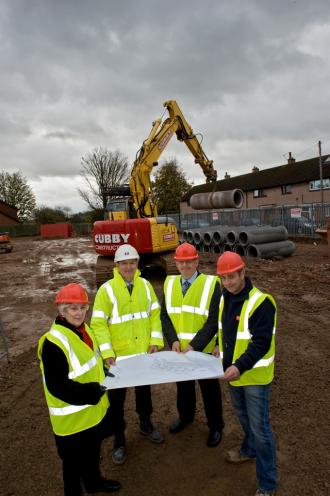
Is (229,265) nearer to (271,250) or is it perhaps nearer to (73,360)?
(73,360)

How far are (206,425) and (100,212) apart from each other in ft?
151

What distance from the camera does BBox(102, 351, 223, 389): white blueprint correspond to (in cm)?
272

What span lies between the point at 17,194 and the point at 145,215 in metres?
54.8

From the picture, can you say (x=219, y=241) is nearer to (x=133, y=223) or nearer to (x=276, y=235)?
(x=276, y=235)

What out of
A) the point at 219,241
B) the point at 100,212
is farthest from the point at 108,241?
the point at 100,212

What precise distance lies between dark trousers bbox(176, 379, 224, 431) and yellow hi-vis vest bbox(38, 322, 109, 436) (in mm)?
1282

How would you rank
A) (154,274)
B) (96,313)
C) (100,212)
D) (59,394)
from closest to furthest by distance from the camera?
1. (59,394)
2. (96,313)
3. (154,274)
4. (100,212)

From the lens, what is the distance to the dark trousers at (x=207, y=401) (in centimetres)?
353

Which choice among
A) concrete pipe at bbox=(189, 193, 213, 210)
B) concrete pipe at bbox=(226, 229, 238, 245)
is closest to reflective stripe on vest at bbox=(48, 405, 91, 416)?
concrete pipe at bbox=(189, 193, 213, 210)

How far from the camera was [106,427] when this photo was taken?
2818 mm

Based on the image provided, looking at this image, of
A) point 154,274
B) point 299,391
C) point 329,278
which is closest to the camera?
point 299,391

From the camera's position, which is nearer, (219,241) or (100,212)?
(219,241)

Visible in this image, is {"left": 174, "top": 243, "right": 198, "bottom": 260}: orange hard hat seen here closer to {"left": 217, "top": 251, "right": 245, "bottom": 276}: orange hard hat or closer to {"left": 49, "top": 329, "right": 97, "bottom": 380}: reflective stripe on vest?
{"left": 217, "top": 251, "right": 245, "bottom": 276}: orange hard hat

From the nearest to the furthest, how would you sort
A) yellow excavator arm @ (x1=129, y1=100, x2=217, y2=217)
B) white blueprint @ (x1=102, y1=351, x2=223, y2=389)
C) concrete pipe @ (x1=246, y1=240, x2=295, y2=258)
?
1. white blueprint @ (x1=102, y1=351, x2=223, y2=389)
2. yellow excavator arm @ (x1=129, y1=100, x2=217, y2=217)
3. concrete pipe @ (x1=246, y1=240, x2=295, y2=258)
